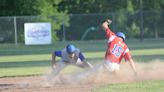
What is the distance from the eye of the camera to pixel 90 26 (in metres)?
43.2

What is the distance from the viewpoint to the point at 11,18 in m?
40.5

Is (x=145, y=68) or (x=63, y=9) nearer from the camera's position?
(x=145, y=68)

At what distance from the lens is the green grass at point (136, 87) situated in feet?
39.0

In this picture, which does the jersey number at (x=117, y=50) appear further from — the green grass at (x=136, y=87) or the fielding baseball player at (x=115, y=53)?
the green grass at (x=136, y=87)

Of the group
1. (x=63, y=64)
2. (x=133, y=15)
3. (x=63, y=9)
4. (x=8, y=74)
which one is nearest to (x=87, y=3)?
(x=63, y=9)

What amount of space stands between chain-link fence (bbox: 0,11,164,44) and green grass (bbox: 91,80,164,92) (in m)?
27.6

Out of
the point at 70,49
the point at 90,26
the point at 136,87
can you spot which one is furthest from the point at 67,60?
the point at 90,26

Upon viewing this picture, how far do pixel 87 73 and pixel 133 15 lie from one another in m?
30.4

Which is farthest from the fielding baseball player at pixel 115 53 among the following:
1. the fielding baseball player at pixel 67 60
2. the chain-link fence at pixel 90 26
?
the chain-link fence at pixel 90 26

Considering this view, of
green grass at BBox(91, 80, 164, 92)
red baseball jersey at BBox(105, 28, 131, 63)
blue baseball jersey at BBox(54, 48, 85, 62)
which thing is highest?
red baseball jersey at BBox(105, 28, 131, 63)

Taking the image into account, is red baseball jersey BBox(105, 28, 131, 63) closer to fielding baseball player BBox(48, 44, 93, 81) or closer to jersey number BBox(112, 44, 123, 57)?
jersey number BBox(112, 44, 123, 57)

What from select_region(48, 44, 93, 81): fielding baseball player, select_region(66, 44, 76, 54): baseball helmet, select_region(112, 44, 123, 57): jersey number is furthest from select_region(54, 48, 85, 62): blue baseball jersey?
select_region(112, 44, 123, 57): jersey number

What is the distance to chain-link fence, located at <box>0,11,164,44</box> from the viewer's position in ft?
133

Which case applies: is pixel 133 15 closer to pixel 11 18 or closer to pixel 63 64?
pixel 11 18
